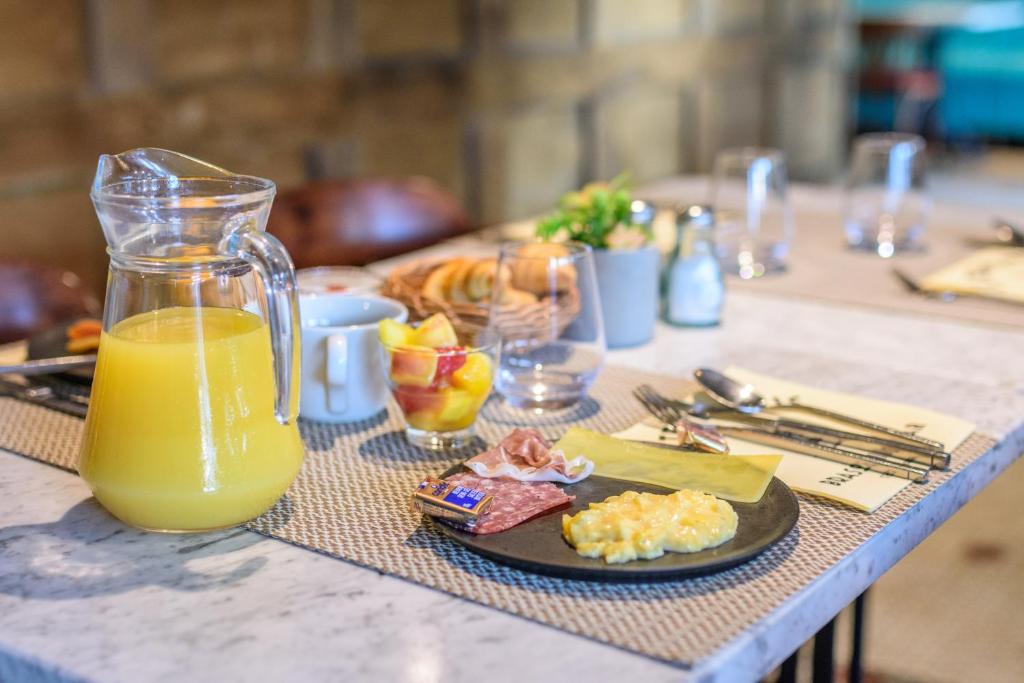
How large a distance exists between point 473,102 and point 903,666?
2.12 metres

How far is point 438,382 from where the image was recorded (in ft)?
3.28

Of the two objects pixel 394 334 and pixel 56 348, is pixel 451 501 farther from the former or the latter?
pixel 56 348

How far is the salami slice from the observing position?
2.72 feet

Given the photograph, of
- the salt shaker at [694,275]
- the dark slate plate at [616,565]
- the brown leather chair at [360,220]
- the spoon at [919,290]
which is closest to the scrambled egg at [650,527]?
the dark slate plate at [616,565]

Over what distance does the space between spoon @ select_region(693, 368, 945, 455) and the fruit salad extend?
24 cm

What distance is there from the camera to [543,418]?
3.62 ft

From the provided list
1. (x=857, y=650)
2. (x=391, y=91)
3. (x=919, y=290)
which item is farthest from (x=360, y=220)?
(x=391, y=91)


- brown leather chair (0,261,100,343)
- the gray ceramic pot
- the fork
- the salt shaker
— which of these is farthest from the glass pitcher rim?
brown leather chair (0,261,100,343)

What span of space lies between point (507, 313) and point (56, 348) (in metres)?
0.49

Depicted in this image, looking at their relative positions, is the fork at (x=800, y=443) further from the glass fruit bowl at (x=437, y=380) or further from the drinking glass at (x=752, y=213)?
the drinking glass at (x=752, y=213)

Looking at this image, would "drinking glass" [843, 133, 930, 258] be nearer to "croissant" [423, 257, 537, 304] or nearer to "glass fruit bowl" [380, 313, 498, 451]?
"croissant" [423, 257, 537, 304]

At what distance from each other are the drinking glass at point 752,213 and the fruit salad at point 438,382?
748mm

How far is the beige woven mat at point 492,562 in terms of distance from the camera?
73cm

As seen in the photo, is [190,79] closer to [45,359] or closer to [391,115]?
[391,115]
